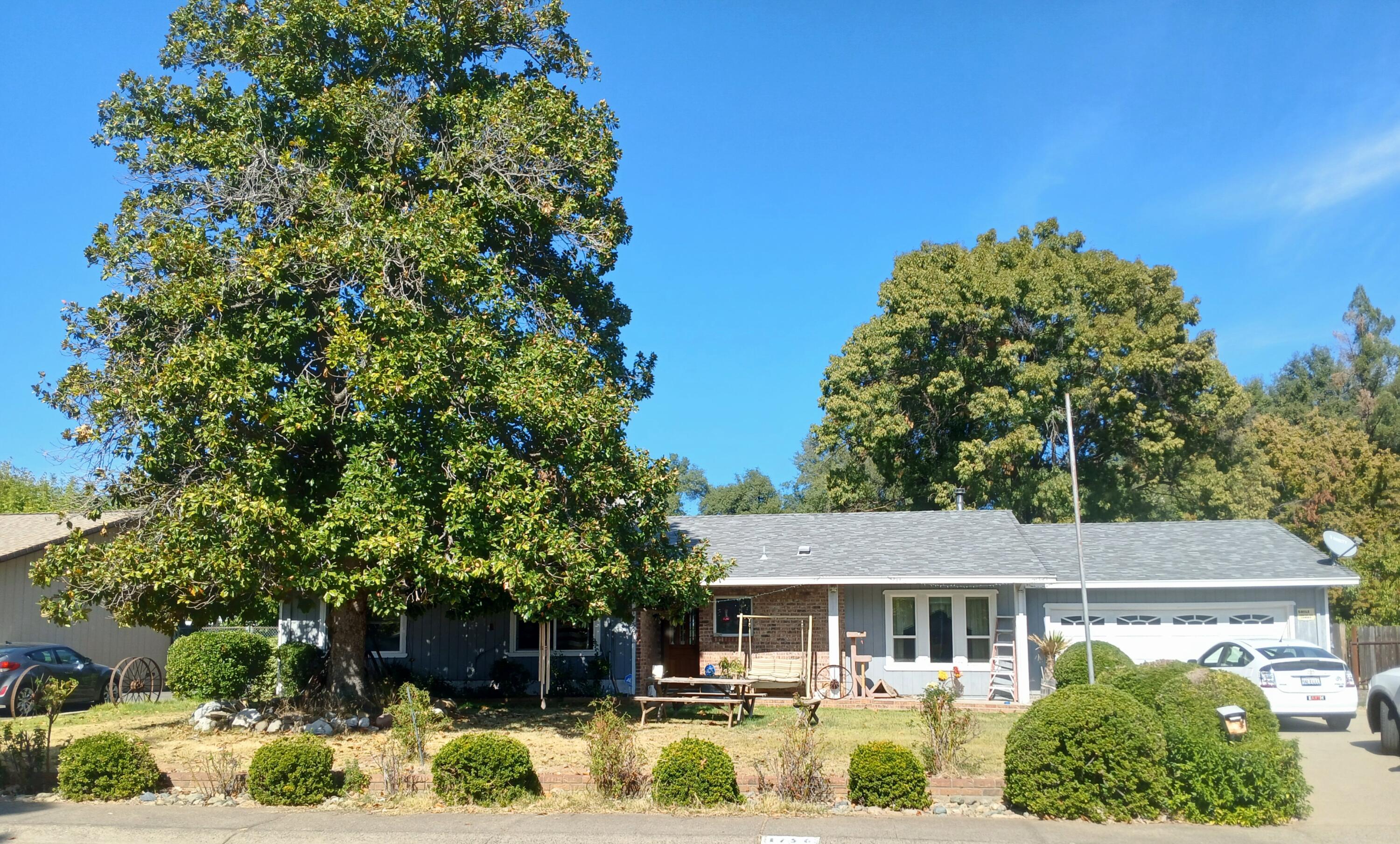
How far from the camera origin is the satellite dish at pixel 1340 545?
2219 centimetres

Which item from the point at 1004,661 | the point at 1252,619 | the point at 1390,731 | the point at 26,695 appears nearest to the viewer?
the point at 1390,731

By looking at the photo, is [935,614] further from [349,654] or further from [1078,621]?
[349,654]

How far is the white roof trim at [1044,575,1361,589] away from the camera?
20.9m

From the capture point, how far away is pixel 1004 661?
21.0 metres

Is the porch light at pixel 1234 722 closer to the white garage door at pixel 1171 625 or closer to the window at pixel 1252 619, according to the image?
the white garage door at pixel 1171 625

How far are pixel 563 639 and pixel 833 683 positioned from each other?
588 centimetres

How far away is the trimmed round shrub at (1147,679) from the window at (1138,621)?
727 cm

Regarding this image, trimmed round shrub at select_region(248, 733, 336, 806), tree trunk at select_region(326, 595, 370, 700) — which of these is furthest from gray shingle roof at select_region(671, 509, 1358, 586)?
trimmed round shrub at select_region(248, 733, 336, 806)

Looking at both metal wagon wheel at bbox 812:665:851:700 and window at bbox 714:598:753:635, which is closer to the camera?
metal wagon wheel at bbox 812:665:851:700

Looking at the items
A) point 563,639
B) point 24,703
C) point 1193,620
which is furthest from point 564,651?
point 1193,620

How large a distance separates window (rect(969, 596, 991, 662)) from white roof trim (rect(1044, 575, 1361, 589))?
1.36 meters

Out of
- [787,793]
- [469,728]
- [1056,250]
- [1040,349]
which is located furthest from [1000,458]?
[787,793]

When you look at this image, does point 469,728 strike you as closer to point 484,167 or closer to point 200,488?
point 200,488

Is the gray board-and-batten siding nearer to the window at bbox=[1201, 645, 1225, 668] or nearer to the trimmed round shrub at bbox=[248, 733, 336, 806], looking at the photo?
the trimmed round shrub at bbox=[248, 733, 336, 806]
